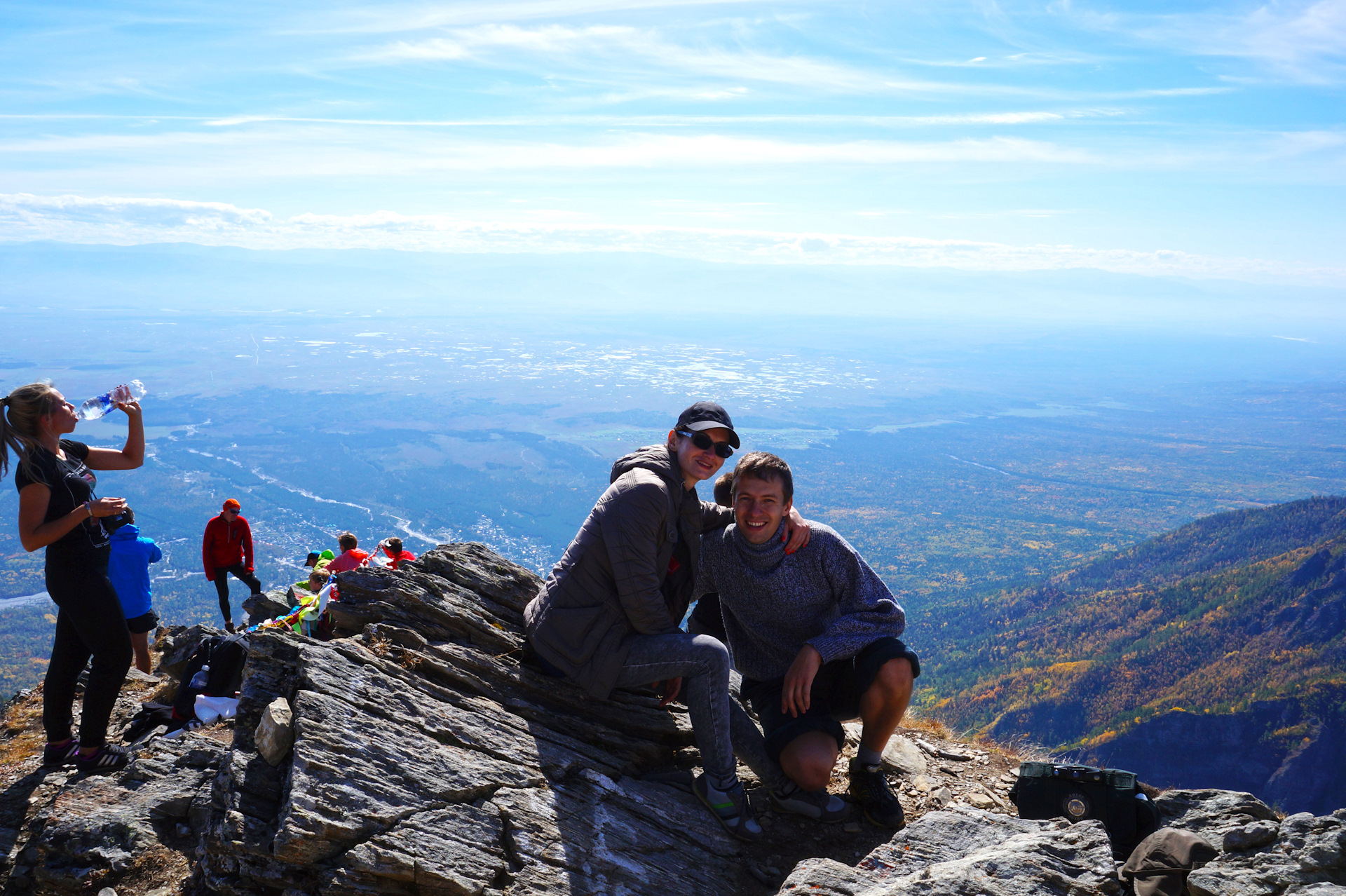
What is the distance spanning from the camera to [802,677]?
6.08 metres

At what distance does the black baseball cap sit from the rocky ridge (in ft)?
8.54

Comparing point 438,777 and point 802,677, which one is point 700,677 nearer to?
point 802,677

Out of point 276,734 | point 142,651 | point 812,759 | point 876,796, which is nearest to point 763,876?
point 812,759

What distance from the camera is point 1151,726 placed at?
8400 centimetres

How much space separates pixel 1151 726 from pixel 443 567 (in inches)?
3914

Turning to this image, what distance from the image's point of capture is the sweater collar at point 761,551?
6289 mm

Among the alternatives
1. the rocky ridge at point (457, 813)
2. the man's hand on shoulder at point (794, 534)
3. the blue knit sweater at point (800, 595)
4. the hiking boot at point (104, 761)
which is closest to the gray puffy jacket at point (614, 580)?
the blue knit sweater at point (800, 595)

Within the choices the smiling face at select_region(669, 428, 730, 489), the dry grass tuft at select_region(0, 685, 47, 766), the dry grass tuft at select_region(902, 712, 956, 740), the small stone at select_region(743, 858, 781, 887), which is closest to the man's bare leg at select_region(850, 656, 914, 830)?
the small stone at select_region(743, 858, 781, 887)

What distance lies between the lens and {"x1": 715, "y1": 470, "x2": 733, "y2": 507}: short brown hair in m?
7.00

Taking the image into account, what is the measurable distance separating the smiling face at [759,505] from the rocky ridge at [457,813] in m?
2.04

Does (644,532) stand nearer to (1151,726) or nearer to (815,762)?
(815,762)

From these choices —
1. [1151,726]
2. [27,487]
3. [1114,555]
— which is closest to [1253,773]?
[1151,726]

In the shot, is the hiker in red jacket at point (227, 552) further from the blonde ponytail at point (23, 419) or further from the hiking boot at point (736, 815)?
the hiking boot at point (736, 815)

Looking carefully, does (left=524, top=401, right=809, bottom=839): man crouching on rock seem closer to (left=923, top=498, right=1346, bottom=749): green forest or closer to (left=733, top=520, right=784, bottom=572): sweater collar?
(left=733, top=520, right=784, bottom=572): sweater collar
